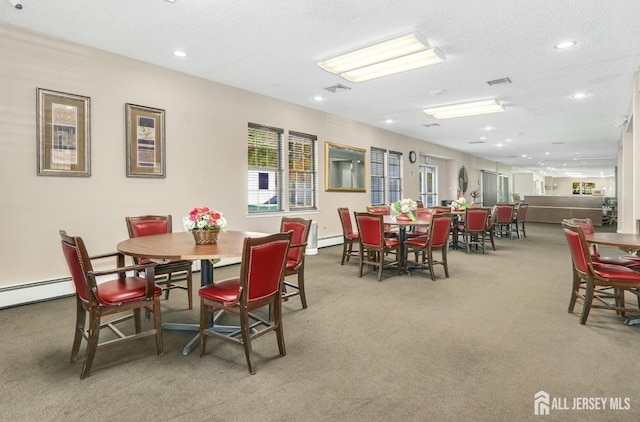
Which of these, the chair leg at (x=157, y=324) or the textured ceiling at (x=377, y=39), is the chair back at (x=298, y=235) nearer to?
the chair leg at (x=157, y=324)

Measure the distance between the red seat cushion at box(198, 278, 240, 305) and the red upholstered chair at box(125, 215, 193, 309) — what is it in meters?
0.95

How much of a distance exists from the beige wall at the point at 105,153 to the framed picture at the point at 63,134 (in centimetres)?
7

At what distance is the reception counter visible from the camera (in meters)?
12.8

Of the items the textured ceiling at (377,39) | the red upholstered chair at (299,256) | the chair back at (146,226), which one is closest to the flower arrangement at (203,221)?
the red upholstered chair at (299,256)

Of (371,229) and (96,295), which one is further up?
(371,229)

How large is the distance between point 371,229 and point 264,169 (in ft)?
7.77

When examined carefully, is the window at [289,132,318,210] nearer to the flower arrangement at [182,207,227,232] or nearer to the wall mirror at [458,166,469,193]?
the flower arrangement at [182,207,227,232]

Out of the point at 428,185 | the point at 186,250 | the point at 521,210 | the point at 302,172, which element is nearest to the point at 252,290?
the point at 186,250

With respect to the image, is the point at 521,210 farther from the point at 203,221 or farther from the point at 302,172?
the point at 203,221

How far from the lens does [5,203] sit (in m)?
3.49

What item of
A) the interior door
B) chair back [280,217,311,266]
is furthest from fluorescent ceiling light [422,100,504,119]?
chair back [280,217,311,266]

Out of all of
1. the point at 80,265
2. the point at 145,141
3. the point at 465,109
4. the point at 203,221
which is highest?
the point at 465,109

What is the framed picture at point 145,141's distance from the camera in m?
4.36

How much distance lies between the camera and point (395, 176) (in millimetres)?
9625
